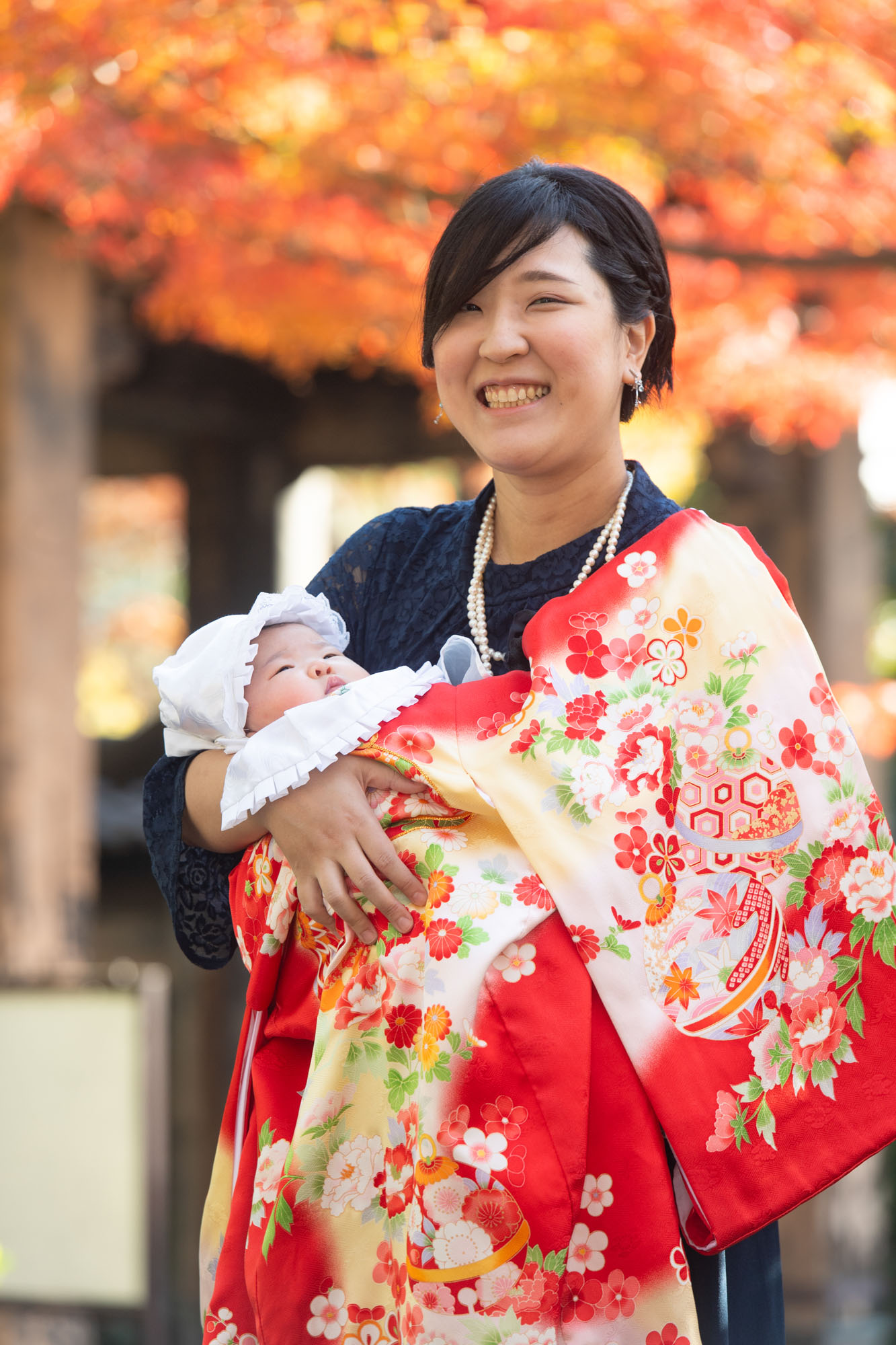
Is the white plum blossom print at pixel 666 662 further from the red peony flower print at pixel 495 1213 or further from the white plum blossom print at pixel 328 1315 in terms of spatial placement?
the white plum blossom print at pixel 328 1315

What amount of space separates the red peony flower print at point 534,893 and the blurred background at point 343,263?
2313 millimetres

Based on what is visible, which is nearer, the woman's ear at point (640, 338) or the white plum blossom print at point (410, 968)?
the white plum blossom print at point (410, 968)

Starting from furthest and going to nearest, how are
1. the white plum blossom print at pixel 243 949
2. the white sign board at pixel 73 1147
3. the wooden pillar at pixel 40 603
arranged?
the wooden pillar at pixel 40 603 < the white sign board at pixel 73 1147 < the white plum blossom print at pixel 243 949

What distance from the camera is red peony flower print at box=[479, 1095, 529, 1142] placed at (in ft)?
3.96

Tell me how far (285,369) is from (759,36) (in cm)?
235

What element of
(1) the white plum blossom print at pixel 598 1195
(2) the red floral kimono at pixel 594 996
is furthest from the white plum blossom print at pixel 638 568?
(1) the white plum blossom print at pixel 598 1195

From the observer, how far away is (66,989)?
342 cm

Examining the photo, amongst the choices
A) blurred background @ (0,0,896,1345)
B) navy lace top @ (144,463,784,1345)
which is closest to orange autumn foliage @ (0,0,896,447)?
blurred background @ (0,0,896,1345)

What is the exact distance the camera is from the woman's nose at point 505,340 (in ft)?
4.42

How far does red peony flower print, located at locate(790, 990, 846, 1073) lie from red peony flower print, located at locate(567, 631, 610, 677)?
14.7 inches

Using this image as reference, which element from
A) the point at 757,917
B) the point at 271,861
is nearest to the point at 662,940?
the point at 757,917

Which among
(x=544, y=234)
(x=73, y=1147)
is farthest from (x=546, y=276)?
(x=73, y=1147)

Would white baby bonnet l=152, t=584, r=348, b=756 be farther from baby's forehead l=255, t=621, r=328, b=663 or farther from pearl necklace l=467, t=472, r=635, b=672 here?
pearl necklace l=467, t=472, r=635, b=672

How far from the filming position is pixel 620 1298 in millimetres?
1210
